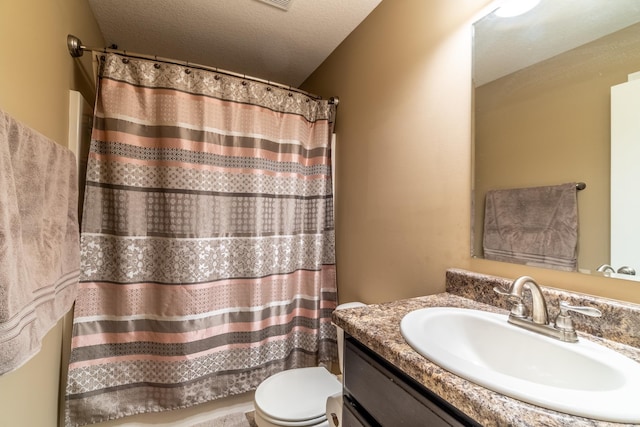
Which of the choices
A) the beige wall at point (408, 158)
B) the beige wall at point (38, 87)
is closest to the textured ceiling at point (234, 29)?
the beige wall at point (408, 158)

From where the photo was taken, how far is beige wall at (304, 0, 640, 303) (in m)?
1.04

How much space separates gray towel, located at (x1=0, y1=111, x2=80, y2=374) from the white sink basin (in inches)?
38.2

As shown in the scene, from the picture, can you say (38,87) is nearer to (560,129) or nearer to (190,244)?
(190,244)

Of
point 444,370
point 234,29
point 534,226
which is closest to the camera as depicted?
point 444,370

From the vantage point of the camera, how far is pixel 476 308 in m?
0.87

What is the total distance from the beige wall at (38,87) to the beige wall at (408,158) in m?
1.45

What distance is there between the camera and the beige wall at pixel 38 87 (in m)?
0.83

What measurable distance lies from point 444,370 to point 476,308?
44cm

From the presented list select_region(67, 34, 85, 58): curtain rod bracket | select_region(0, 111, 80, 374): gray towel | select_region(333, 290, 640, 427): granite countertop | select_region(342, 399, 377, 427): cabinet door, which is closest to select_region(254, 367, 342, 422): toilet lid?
select_region(342, 399, 377, 427): cabinet door

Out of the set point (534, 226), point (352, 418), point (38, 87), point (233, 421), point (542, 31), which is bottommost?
point (233, 421)

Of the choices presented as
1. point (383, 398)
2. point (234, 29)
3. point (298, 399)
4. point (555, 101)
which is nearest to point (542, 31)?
point (555, 101)

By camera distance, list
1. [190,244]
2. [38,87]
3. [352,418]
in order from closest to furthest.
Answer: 1. [352,418]
2. [38,87]
3. [190,244]

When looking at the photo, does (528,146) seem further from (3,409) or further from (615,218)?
(3,409)

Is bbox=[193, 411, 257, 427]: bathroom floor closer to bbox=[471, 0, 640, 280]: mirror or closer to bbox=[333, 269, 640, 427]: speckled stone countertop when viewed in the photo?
bbox=[333, 269, 640, 427]: speckled stone countertop
